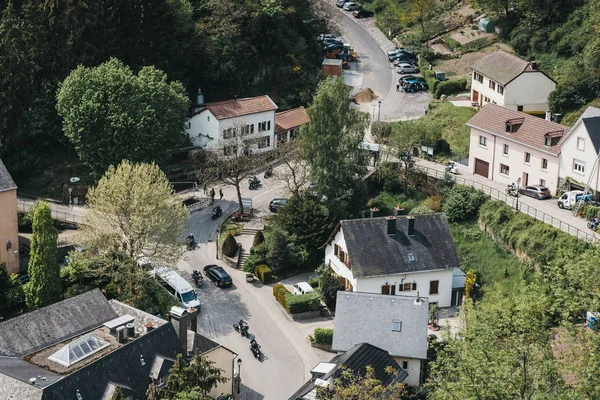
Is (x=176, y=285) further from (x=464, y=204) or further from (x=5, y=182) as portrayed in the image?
(x=464, y=204)

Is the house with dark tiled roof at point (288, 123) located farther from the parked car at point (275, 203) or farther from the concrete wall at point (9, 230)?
the concrete wall at point (9, 230)

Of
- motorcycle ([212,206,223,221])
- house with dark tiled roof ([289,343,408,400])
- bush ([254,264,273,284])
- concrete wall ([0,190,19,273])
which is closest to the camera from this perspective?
house with dark tiled roof ([289,343,408,400])

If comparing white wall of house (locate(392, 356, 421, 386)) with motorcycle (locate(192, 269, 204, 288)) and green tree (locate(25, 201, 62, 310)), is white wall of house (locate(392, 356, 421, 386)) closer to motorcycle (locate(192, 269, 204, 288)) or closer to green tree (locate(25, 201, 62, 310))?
motorcycle (locate(192, 269, 204, 288))

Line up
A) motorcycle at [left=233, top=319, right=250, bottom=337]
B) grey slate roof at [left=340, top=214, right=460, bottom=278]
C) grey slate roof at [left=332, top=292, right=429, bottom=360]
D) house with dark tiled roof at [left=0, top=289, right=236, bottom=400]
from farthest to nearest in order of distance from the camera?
1. grey slate roof at [left=340, top=214, right=460, bottom=278]
2. motorcycle at [left=233, top=319, right=250, bottom=337]
3. grey slate roof at [left=332, top=292, right=429, bottom=360]
4. house with dark tiled roof at [left=0, top=289, right=236, bottom=400]

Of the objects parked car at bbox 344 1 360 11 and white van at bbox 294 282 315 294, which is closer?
white van at bbox 294 282 315 294

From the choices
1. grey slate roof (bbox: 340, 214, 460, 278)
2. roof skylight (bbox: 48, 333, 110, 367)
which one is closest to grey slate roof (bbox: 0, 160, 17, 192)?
roof skylight (bbox: 48, 333, 110, 367)

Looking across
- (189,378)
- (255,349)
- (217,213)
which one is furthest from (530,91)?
(189,378)

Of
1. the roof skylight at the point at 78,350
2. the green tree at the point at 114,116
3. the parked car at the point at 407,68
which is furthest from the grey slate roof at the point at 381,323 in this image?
the parked car at the point at 407,68
